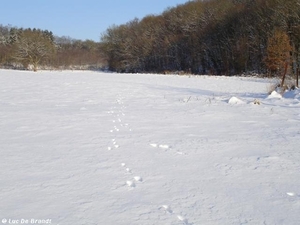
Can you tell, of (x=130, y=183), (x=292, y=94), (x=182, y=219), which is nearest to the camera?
(x=182, y=219)

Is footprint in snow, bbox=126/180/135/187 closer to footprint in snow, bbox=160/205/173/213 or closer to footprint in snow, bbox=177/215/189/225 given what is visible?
footprint in snow, bbox=160/205/173/213

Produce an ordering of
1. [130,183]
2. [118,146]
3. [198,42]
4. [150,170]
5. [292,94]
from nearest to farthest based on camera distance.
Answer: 1. [130,183]
2. [150,170]
3. [118,146]
4. [292,94]
5. [198,42]

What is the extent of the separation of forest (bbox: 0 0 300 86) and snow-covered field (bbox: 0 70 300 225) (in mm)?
12965

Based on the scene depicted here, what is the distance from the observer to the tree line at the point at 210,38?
33.1 meters

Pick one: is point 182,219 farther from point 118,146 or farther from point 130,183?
point 118,146

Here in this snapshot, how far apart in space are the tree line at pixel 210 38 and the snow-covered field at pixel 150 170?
42.5 feet

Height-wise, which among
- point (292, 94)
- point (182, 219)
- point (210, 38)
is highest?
point (210, 38)

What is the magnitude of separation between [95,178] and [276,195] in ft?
6.58

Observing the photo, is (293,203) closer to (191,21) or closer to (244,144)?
(244,144)

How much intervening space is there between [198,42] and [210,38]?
229cm

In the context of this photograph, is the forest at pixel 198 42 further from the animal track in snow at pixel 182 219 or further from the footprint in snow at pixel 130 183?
the animal track in snow at pixel 182 219

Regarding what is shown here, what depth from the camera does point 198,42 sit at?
47.5 meters

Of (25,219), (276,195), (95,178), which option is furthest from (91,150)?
(276,195)

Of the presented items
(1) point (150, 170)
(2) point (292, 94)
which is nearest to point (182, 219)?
(1) point (150, 170)
